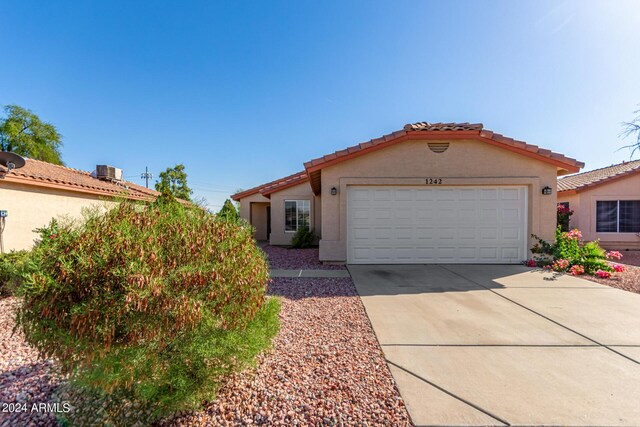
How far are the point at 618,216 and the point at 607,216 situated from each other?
1.38 feet

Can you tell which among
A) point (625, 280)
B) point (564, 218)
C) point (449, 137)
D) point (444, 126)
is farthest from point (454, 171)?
point (564, 218)

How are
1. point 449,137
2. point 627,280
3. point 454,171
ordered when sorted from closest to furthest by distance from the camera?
point 627,280 → point 449,137 → point 454,171

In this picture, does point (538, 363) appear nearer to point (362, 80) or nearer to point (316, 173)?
point (316, 173)

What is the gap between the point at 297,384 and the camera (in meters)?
2.72

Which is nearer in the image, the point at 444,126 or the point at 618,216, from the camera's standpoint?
the point at 444,126

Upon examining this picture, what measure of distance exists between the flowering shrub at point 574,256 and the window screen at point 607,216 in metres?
5.64

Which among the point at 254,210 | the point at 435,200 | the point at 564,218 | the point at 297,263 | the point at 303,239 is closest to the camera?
the point at 435,200

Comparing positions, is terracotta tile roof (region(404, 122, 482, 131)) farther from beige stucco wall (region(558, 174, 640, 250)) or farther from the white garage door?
beige stucco wall (region(558, 174, 640, 250))

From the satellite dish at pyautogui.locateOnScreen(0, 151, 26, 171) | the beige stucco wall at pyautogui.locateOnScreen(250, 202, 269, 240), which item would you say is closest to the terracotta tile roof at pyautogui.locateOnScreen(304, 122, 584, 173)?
the satellite dish at pyautogui.locateOnScreen(0, 151, 26, 171)

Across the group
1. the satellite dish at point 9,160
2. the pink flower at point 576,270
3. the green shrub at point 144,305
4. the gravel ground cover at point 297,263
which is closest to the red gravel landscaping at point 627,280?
the pink flower at point 576,270

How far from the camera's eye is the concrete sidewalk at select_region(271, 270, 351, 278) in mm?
7848

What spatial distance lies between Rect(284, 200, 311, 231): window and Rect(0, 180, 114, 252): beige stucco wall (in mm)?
9036

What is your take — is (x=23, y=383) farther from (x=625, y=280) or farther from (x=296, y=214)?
(x=296, y=214)

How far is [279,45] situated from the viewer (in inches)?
416
